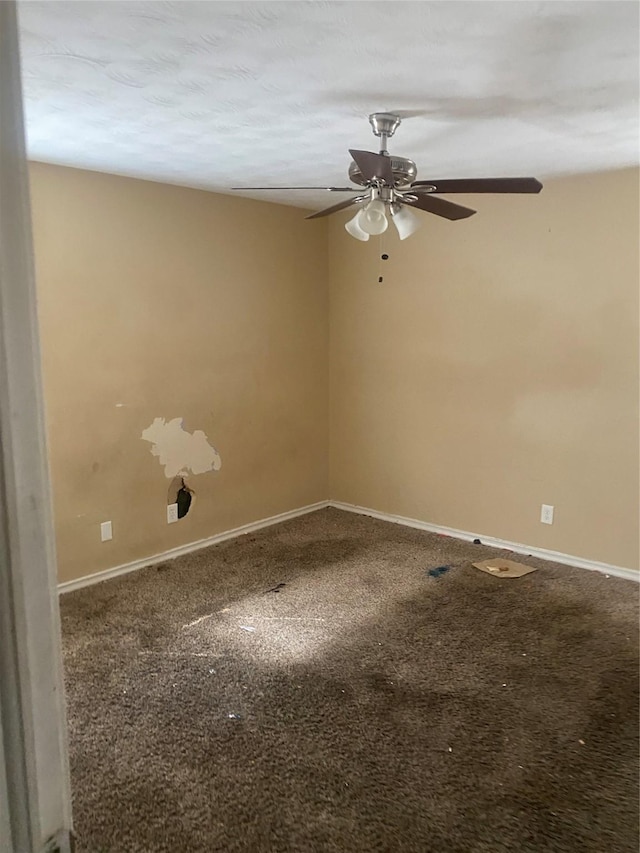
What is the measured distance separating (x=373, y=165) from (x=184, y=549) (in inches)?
106

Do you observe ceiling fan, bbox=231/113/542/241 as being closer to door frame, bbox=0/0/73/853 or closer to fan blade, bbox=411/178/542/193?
fan blade, bbox=411/178/542/193

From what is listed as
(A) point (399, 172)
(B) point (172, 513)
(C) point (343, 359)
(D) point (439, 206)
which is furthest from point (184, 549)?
(A) point (399, 172)

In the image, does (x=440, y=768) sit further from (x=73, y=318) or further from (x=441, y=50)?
(x=73, y=318)

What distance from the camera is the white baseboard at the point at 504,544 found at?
371cm

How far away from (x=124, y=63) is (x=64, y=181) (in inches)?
60.3

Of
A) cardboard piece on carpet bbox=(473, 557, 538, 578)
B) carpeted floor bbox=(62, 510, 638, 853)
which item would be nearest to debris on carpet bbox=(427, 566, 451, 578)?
carpeted floor bbox=(62, 510, 638, 853)

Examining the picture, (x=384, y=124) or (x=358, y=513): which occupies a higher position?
(x=384, y=124)

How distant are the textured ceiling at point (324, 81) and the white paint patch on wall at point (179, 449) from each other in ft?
4.71

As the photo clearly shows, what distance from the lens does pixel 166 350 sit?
12.6ft

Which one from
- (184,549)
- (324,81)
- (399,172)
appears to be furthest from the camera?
(184,549)

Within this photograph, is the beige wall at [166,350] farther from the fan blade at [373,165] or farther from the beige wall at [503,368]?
the fan blade at [373,165]

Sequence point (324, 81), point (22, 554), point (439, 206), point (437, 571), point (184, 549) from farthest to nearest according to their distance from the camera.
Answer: point (184, 549), point (437, 571), point (439, 206), point (324, 81), point (22, 554)

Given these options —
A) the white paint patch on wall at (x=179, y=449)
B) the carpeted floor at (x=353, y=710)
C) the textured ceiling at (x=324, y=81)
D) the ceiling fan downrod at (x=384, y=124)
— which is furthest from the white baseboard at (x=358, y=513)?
the ceiling fan downrod at (x=384, y=124)

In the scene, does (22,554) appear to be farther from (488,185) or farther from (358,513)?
(358,513)
